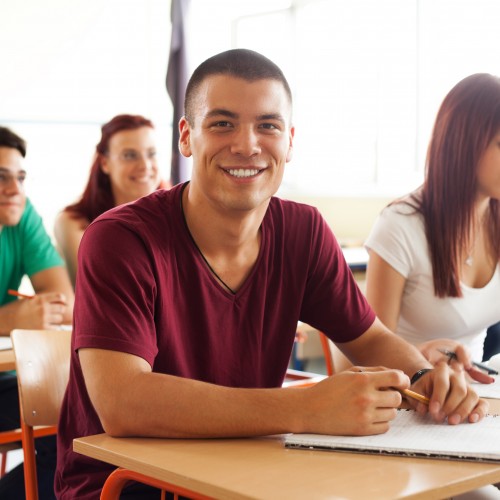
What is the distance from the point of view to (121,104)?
247 inches

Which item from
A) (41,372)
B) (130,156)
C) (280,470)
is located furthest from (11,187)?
(280,470)

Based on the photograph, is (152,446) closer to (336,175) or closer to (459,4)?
(459,4)

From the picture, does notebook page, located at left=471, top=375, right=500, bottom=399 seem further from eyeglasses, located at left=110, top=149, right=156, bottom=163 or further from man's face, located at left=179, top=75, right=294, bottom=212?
eyeglasses, located at left=110, top=149, right=156, bottom=163

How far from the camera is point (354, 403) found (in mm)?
1335

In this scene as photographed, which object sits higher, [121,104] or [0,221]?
[121,104]

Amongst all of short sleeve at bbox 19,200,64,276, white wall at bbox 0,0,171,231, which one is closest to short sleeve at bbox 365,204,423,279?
short sleeve at bbox 19,200,64,276

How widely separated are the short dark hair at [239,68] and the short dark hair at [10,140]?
1524 mm

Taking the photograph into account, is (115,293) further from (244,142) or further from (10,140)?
(10,140)

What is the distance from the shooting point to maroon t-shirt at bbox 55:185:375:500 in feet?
4.86

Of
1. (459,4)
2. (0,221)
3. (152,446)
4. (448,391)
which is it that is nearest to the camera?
(152,446)

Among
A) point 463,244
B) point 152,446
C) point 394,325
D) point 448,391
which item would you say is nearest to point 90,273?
point 152,446

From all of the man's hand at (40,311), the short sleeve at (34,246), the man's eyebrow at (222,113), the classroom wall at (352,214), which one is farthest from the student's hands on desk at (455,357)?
the classroom wall at (352,214)

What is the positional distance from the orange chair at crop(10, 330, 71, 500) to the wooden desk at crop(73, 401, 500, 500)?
25.6 inches

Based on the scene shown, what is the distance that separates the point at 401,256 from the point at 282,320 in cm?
62
